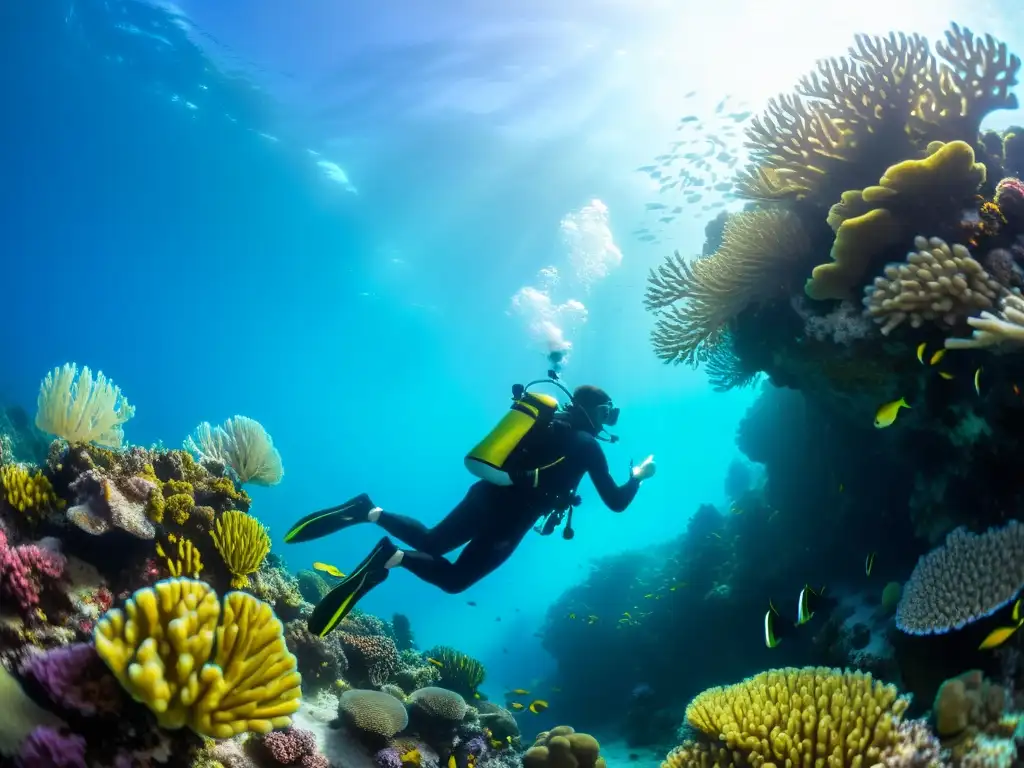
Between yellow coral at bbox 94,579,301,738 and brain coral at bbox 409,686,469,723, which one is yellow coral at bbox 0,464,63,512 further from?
brain coral at bbox 409,686,469,723

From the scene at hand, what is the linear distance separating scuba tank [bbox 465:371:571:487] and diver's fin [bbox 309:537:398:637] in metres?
1.24

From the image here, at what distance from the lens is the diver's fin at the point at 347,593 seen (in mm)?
4410

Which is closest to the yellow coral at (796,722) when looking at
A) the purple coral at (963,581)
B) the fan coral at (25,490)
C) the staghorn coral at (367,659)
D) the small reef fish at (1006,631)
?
the small reef fish at (1006,631)

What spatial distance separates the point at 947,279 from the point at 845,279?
38.3 inches

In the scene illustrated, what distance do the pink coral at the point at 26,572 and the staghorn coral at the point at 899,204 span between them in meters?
6.79

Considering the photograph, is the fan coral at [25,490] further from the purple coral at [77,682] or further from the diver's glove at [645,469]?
the diver's glove at [645,469]

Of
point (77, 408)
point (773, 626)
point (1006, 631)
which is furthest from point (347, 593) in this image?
point (1006, 631)

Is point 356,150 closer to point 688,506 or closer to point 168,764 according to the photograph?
point 168,764

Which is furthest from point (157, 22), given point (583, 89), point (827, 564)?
point (827, 564)

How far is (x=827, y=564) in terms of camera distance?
328 inches

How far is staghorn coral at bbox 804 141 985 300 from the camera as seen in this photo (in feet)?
15.4

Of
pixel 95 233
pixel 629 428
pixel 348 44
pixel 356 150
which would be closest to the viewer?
pixel 348 44

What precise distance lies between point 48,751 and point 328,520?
3.54 meters

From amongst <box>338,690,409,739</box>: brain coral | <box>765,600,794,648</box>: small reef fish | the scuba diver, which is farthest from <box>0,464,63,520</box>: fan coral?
<box>765,600,794,648</box>: small reef fish
